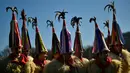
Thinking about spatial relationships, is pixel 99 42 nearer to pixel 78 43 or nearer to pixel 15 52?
pixel 78 43

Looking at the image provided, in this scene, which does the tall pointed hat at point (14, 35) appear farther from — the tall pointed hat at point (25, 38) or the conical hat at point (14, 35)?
the tall pointed hat at point (25, 38)

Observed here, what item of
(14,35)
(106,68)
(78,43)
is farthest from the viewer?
(78,43)

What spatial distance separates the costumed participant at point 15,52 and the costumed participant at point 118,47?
12.7 feet

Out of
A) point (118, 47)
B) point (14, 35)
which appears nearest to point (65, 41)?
point (14, 35)

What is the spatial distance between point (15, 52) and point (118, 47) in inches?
181

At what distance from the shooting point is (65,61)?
12797mm

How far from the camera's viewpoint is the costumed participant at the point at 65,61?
12568 mm

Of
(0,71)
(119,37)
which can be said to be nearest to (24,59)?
(0,71)

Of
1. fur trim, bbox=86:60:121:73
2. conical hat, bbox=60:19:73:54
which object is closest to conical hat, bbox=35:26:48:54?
conical hat, bbox=60:19:73:54

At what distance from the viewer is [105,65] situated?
1266 cm

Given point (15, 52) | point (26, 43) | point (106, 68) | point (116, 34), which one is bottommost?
point (106, 68)

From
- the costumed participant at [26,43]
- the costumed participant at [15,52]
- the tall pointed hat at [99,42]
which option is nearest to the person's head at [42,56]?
the costumed participant at [26,43]

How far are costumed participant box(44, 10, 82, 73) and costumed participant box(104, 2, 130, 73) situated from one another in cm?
257

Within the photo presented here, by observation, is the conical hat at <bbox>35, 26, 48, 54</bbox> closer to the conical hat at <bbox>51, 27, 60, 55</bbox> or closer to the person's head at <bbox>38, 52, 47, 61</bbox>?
the person's head at <bbox>38, 52, 47, 61</bbox>
